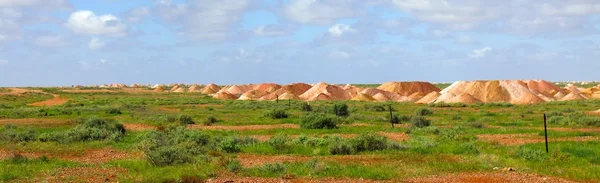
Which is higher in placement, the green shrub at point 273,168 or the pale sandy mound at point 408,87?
the pale sandy mound at point 408,87

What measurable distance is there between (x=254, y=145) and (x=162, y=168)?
18.8 feet

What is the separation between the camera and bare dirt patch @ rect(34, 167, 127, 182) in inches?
541

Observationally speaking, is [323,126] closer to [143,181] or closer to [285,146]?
[285,146]

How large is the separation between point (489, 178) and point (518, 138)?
10.2 m

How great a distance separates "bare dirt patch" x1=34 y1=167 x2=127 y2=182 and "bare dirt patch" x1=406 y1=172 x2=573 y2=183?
7225 millimetres

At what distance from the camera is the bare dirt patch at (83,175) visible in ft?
45.1

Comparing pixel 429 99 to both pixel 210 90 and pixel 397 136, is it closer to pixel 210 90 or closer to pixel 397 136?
pixel 397 136

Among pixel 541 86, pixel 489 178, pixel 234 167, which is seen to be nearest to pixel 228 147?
pixel 234 167

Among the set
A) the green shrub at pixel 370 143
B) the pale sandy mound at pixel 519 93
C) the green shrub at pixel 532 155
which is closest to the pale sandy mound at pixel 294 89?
the pale sandy mound at pixel 519 93

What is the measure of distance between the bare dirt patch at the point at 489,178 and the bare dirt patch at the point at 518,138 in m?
7.05

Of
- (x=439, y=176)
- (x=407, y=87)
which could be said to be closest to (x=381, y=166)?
(x=439, y=176)

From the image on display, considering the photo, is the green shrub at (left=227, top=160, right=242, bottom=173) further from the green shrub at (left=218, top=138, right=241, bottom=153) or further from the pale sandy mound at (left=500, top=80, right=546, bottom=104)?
the pale sandy mound at (left=500, top=80, right=546, bottom=104)

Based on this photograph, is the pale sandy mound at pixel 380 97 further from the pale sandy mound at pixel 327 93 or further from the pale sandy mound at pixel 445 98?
the pale sandy mound at pixel 445 98

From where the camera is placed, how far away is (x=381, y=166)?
1579 cm
